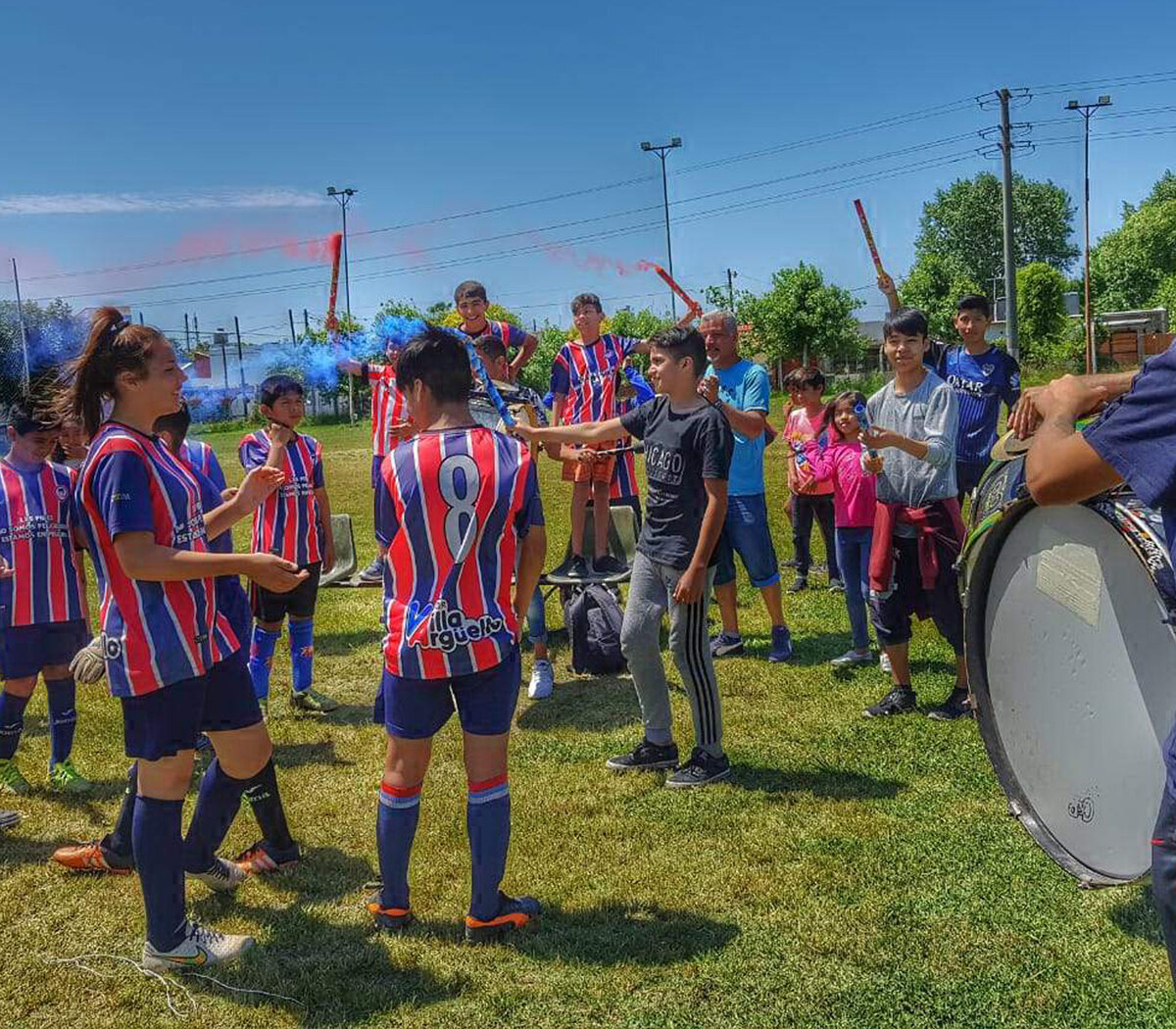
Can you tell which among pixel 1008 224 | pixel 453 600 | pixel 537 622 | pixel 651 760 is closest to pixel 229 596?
pixel 453 600

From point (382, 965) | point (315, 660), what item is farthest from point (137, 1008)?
point (315, 660)

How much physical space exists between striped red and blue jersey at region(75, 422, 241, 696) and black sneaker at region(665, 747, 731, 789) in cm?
243

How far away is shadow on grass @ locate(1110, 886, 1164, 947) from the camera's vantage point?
134 inches

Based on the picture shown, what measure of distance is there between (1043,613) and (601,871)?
80.6 inches

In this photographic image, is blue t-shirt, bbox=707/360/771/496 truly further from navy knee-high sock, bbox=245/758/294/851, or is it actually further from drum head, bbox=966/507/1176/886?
navy knee-high sock, bbox=245/758/294/851

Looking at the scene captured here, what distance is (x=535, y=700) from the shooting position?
654cm

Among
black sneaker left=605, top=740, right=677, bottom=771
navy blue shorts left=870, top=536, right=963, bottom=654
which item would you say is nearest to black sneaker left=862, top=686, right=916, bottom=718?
navy blue shorts left=870, top=536, right=963, bottom=654

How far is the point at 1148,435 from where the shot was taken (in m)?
1.95

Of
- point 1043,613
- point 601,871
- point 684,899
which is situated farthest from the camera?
point 601,871

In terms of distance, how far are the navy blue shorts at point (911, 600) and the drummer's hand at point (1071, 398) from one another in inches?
124

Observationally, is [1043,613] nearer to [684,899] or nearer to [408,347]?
[684,899]

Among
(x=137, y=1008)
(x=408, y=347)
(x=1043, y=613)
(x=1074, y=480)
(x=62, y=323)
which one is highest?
(x=62, y=323)

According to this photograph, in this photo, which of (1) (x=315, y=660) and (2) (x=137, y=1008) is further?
(1) (x=315, y=660)

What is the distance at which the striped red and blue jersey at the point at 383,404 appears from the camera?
23.9 ft
